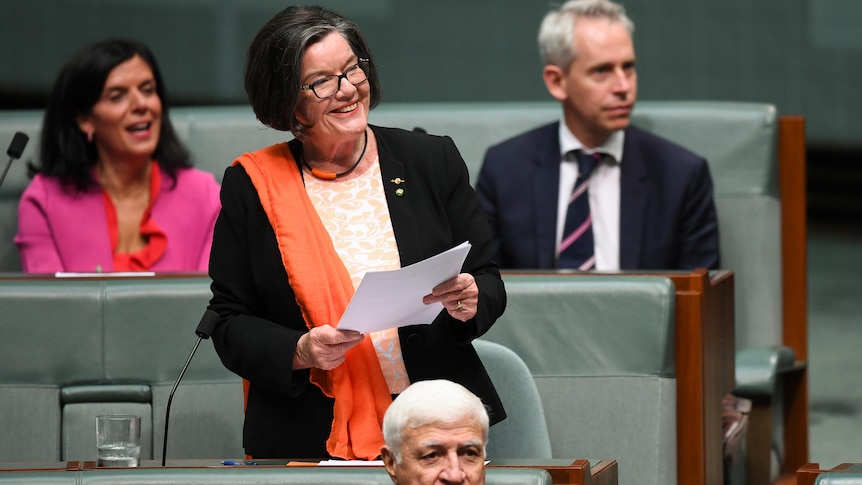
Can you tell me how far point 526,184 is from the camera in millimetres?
3709

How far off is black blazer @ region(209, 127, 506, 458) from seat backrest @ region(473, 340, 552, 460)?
181 millimetres

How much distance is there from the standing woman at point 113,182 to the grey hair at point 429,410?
179 centimetres

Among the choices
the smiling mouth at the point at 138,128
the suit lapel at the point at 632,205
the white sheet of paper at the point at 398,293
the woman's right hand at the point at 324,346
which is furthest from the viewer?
the smiling mouth at the point at 138,128

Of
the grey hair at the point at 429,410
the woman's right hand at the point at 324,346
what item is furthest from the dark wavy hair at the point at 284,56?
the grey hair at the point at 429,410

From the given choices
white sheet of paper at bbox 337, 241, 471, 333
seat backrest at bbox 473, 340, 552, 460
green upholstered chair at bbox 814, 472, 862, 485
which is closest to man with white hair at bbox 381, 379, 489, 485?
white sheet of paper at bbox 337, 241, 471, 333

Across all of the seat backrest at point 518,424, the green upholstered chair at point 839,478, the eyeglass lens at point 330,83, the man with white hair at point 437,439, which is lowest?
the seat backrest at point 518,424

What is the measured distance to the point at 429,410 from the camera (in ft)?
6.08

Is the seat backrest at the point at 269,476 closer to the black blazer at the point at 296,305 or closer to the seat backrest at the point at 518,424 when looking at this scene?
the black blazer at the point at 296,305

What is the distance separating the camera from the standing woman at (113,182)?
3.62 meters

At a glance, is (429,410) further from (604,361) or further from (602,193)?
(602,193)

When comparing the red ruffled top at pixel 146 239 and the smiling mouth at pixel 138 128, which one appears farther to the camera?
the smiling mouth at pixel 138 128

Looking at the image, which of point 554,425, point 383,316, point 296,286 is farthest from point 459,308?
point 554,425

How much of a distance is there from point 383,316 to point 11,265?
2093 mm

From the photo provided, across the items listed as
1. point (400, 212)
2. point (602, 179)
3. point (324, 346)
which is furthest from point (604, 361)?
point (602, 179)
